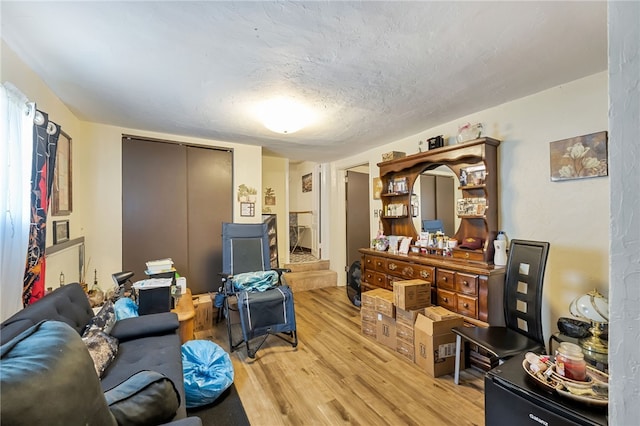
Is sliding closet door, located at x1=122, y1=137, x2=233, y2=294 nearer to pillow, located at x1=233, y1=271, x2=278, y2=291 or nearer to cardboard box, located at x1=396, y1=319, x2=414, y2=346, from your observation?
pillow, located at x1=233, y1=271, x2=278, y2=291

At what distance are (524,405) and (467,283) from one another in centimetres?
133

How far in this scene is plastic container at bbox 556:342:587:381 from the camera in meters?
1.08

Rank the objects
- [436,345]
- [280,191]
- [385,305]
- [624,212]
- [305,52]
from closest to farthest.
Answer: [624,212], [305,52], [436,345], [385,305], [280,191]

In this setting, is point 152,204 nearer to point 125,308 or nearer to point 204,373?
point 125,308

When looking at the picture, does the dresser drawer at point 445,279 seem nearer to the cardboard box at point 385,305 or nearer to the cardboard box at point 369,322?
the cardboard box at point 385,305

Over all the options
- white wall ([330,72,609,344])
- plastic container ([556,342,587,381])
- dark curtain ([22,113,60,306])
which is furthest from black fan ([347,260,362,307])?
dark curtain ([22,113,60,306])

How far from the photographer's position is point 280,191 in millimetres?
4883

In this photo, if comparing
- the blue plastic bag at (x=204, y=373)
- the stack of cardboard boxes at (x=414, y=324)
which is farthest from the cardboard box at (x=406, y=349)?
the blue plastic bag at (x=204, y=373)

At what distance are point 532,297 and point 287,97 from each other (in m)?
2.40

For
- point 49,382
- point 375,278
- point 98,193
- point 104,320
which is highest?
point 98,193

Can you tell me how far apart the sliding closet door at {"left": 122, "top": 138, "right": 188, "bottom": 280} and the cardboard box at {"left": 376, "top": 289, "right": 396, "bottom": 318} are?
2512 millimetres

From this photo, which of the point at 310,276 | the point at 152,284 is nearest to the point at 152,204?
the point at 152,284

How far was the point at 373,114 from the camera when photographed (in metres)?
2.75

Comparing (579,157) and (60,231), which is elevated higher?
(579,157)
